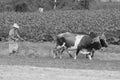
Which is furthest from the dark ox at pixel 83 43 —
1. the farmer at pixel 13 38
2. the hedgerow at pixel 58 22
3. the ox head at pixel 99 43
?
the hedgerow at pixel 58 22

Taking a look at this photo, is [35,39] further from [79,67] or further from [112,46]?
[79,67]

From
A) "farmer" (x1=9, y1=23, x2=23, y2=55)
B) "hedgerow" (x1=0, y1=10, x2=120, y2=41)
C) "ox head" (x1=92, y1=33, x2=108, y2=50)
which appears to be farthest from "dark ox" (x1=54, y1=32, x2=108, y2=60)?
"hedgerow" (x1=0, y1=10, x2=120, y2=41)

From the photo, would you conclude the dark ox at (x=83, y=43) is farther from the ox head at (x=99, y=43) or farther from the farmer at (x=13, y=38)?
the farmer at (x=13, y=38)

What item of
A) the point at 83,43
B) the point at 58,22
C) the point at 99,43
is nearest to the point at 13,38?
the point at 83,43

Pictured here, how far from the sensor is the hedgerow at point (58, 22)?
25750 millimetres

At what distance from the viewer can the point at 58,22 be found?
2673 centimetres

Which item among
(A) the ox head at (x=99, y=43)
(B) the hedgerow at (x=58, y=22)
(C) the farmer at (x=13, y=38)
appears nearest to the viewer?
(A) the ox head at (x=99, y=43)

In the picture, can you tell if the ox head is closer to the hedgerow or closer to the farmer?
the farmer

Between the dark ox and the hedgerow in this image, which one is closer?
the dark ox

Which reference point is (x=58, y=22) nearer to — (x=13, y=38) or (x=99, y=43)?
(x=13, y=38)

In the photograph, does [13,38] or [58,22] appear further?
[58,22]

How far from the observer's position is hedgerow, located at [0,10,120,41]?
25750mm

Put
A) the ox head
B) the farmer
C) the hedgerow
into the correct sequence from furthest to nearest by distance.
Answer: the hedgerow, the farmer, the ox head

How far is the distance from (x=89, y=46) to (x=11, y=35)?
180 inches
